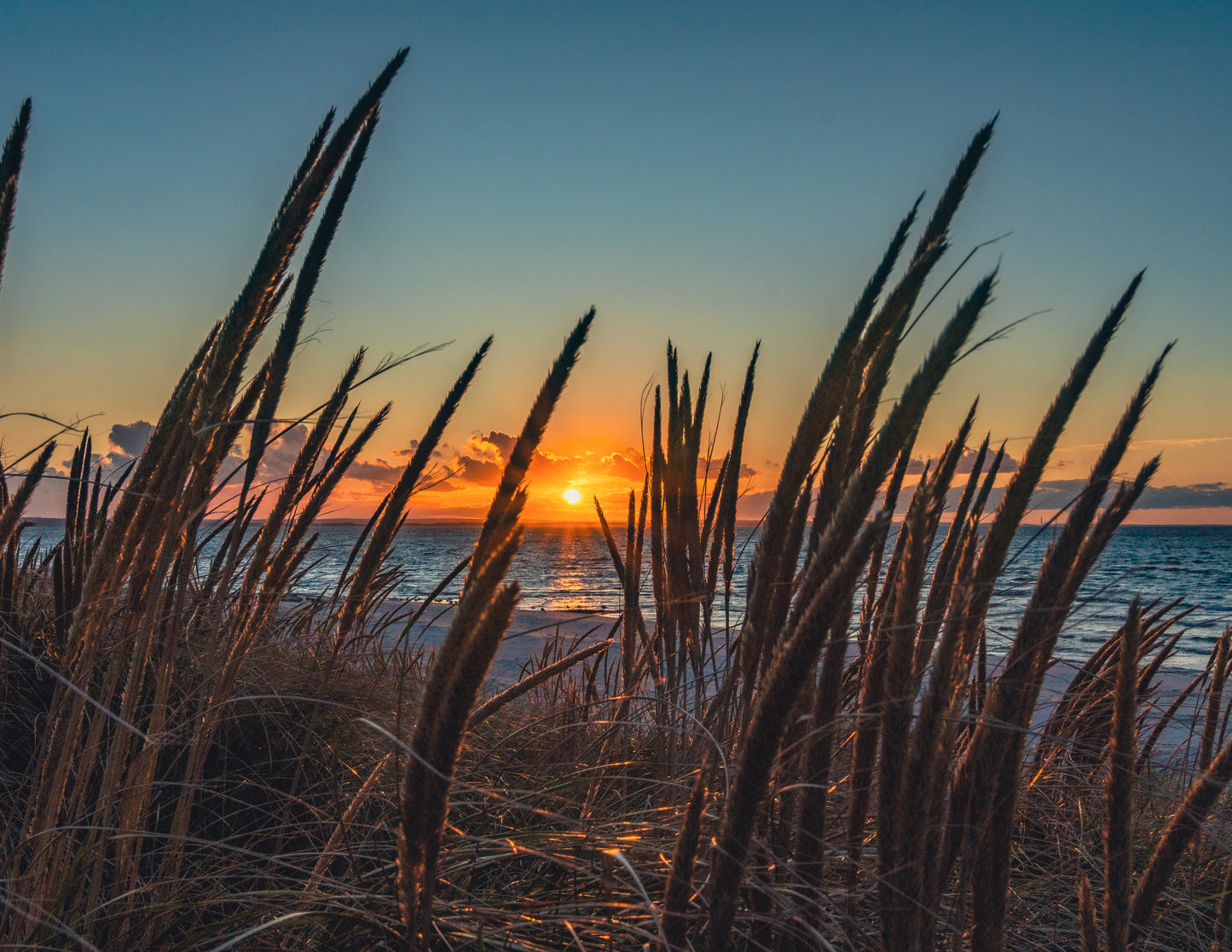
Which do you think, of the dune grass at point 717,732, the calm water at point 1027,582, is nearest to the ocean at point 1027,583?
the calm water at point 1027,582

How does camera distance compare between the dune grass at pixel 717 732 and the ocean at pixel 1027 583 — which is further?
the ocean at pixel 1027 583

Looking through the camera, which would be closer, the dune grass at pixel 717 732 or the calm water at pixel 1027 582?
the dune grass at pixel 717 732

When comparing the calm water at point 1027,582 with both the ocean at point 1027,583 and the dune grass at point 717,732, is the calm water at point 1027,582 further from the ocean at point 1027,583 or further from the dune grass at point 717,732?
the dune grass at point 717,732

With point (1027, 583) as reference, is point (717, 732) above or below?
below

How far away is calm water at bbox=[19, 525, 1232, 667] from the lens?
1.47 meters

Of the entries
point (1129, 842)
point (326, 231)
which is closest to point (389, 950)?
point (1129, 842)

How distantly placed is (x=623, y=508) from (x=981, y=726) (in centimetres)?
184

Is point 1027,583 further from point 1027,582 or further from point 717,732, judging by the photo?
point 717,732

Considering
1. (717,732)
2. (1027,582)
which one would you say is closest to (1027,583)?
(1027,582)

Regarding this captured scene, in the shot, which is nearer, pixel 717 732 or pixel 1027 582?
pixel 1027 582

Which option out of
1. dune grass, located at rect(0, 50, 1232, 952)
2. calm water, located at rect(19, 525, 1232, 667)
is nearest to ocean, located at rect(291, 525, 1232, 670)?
calm water, located at rect(19, 525, 1232, 667)

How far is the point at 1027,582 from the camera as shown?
3.94ft

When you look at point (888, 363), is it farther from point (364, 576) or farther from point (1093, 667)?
point (1093, 667)

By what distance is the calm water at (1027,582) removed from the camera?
4.83 ft
